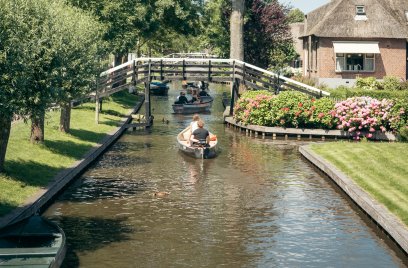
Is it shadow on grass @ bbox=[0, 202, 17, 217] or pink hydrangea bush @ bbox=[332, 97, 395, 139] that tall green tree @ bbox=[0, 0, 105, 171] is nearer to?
shadow on grass @ bbox=[0, 202, 17, 217]

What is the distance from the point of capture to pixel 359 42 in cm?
6412

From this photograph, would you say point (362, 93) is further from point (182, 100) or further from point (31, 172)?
point (31, 172)

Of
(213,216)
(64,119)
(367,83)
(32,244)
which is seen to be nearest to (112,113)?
(64,119)

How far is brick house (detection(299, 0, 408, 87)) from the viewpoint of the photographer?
64.0m

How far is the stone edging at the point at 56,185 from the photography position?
744 inches

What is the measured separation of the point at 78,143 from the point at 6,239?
16020 millimetres

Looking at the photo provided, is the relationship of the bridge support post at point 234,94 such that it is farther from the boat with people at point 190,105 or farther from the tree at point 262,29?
the tree at point 262,29

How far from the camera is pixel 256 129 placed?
40781 millimetres

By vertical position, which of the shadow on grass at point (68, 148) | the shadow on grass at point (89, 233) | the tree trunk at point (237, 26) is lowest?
the shadow on grass at point (89, 233)

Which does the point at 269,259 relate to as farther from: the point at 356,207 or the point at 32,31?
the point at 32,31

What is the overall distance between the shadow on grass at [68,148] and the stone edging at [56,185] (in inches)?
11.3

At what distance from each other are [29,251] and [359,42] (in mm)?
53134

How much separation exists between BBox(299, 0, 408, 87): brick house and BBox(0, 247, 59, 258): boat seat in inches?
2029

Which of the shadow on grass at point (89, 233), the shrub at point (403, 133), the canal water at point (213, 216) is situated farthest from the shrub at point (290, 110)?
the shadow on grass at point (89, 233)
